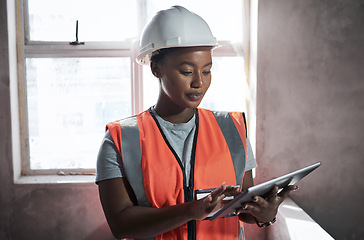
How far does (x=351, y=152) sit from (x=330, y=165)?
16 centimetres

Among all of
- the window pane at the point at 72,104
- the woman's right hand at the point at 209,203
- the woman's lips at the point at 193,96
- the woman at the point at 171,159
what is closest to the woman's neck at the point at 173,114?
the woman at the point at 171,159

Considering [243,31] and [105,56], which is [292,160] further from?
[105,56]

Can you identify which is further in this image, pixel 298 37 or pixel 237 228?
pixel 298 37

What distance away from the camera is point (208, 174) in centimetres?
101

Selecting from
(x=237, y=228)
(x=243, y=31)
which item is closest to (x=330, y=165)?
(x=243, y=31)

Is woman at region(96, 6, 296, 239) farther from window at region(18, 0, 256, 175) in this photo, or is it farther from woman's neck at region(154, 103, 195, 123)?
window at region(18, 0, 256, 175)

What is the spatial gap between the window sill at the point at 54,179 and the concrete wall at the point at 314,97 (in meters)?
1.16

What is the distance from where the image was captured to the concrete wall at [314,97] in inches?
75.7

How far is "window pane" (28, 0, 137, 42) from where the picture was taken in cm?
209

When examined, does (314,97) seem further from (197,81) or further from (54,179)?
(54,179)

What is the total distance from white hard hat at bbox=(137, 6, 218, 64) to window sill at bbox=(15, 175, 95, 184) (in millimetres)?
1279

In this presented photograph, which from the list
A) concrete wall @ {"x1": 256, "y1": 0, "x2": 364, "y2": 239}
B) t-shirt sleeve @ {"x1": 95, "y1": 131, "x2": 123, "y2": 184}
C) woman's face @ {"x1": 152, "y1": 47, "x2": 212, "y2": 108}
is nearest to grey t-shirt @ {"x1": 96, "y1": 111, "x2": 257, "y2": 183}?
t-shirt sleeve @ {"x1": 95, "y1": 131, "x2": 123, "y2": 184}

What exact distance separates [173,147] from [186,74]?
0.25 m

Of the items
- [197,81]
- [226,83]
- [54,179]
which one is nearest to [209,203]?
[197,81]
